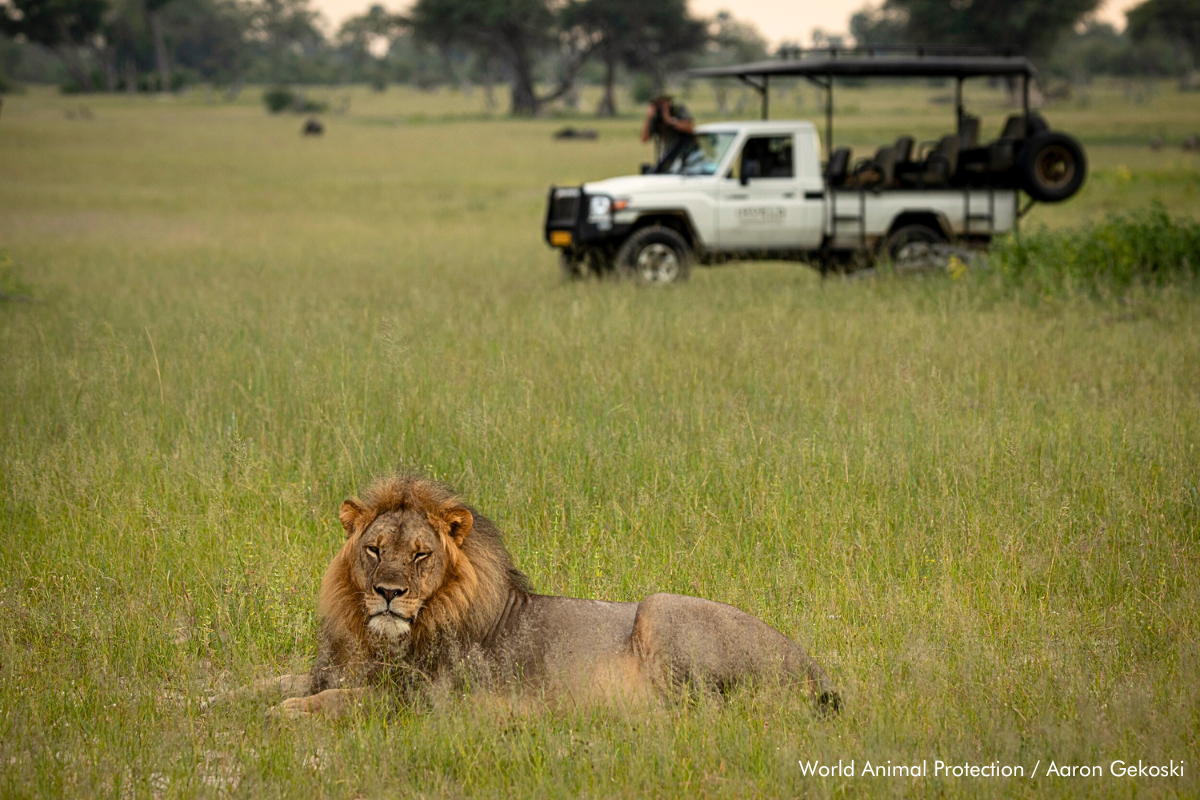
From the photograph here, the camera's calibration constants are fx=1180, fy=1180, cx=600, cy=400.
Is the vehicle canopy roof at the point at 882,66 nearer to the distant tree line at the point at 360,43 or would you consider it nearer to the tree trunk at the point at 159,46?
the distant tree line at the point at 360,43

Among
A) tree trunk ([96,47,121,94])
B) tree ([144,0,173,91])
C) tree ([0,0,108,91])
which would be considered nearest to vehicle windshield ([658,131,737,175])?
tree ([0,0,108,91])

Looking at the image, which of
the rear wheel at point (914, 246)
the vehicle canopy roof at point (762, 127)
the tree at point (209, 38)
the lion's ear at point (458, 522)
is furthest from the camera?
the tree at point (209, 38)

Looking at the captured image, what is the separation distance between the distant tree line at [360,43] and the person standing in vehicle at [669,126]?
49.2 metres

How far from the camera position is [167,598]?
4.77 m

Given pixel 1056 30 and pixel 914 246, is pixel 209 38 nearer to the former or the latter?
pixel 1056 30

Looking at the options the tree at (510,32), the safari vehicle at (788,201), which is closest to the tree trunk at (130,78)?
the tree at (510,32)

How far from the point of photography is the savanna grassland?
345 cm

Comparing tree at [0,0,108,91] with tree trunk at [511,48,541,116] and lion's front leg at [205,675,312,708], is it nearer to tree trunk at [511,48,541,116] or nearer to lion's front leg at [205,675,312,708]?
tree trunk at [511,48,541,116]

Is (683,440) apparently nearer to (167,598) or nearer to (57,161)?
(167,598)

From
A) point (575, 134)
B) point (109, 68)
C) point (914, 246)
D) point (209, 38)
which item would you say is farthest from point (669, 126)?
point (209, 38)

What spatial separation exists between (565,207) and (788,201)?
2.46m

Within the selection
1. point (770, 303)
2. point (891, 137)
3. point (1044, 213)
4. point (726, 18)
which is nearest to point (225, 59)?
point (726, 18)

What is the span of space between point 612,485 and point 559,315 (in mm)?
4605

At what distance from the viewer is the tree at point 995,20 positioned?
56.3m
